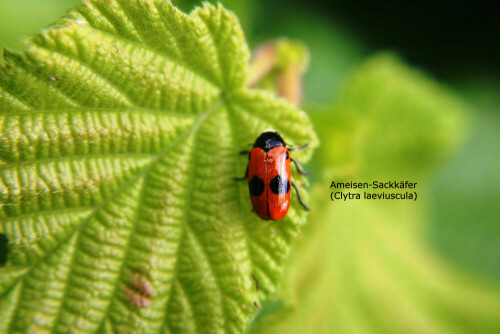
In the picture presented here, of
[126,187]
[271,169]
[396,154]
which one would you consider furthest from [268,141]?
[396,154]

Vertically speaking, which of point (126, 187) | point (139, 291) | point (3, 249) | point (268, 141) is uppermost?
point (268, 141)

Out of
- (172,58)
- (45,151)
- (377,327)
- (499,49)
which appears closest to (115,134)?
(45,151)

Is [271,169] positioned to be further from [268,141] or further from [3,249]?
[3,249]

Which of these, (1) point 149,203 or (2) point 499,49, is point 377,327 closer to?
(1) point 149,203

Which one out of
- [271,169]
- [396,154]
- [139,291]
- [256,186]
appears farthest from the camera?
[396,154]

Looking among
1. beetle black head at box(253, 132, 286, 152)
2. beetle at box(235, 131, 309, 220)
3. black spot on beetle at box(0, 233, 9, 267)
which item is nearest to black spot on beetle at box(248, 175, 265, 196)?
beetle at box(235, 131, 309, 220)

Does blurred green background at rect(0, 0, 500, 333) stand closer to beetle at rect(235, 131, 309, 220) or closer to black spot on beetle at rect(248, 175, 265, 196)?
beetle at rect(235, 131, 309, 220)
